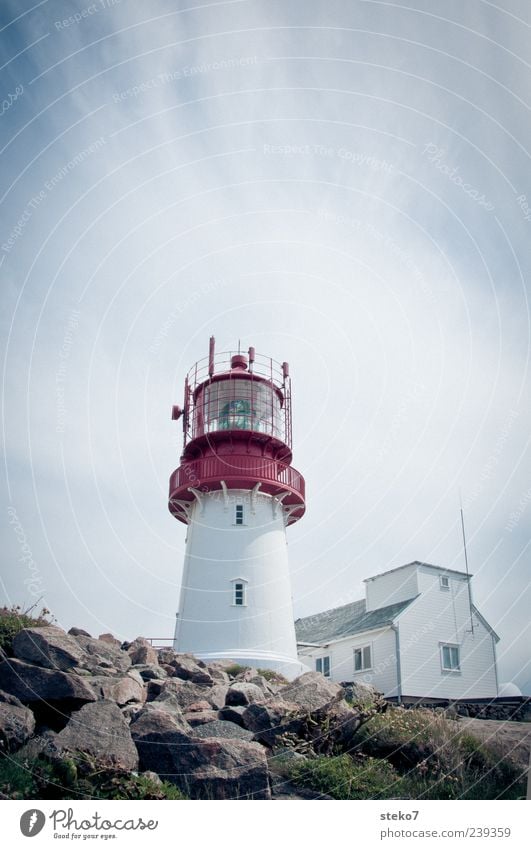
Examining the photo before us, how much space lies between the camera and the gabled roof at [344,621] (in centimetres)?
2711

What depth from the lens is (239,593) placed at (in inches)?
906

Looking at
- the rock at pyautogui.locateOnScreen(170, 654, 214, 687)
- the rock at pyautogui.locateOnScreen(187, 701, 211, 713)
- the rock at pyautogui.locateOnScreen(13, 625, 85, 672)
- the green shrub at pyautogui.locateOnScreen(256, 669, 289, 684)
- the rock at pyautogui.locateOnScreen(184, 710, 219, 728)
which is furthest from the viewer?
the green shrub at pyautogui.locateOnScreen(256, 669, 289, 684)

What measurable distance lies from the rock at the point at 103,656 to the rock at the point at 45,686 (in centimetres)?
225

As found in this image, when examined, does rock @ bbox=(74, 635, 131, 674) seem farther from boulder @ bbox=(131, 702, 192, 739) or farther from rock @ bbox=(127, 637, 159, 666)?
boulder @ bbox=(131, 702, 192, 739)

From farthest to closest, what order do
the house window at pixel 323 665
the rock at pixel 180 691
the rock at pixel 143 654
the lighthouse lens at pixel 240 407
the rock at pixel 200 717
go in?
1. the house window at pixel 323 665
2. the lighthouse lens at pixel 240 407
3. the rock at pixel 143 654
4. the rock at pixel 180 691
5. the rock at pixel 200 717

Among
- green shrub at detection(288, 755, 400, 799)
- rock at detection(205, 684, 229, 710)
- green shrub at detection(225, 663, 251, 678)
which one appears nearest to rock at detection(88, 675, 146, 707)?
rock at detection(205, 684, 229, 710)

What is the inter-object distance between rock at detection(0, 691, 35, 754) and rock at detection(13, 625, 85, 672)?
1504 millimetres

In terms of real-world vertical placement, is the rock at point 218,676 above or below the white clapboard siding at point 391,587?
below

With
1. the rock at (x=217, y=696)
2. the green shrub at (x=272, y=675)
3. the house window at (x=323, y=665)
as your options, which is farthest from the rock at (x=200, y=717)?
the house window at (x=323, y=665)

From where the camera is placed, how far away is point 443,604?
89.6 feet

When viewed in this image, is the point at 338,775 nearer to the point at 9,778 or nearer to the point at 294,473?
the point at 9,778

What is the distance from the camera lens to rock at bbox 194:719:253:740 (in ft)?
35.6

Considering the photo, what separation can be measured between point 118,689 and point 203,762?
2.52m

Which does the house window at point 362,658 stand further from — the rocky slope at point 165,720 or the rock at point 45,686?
the rock at point 45,686
